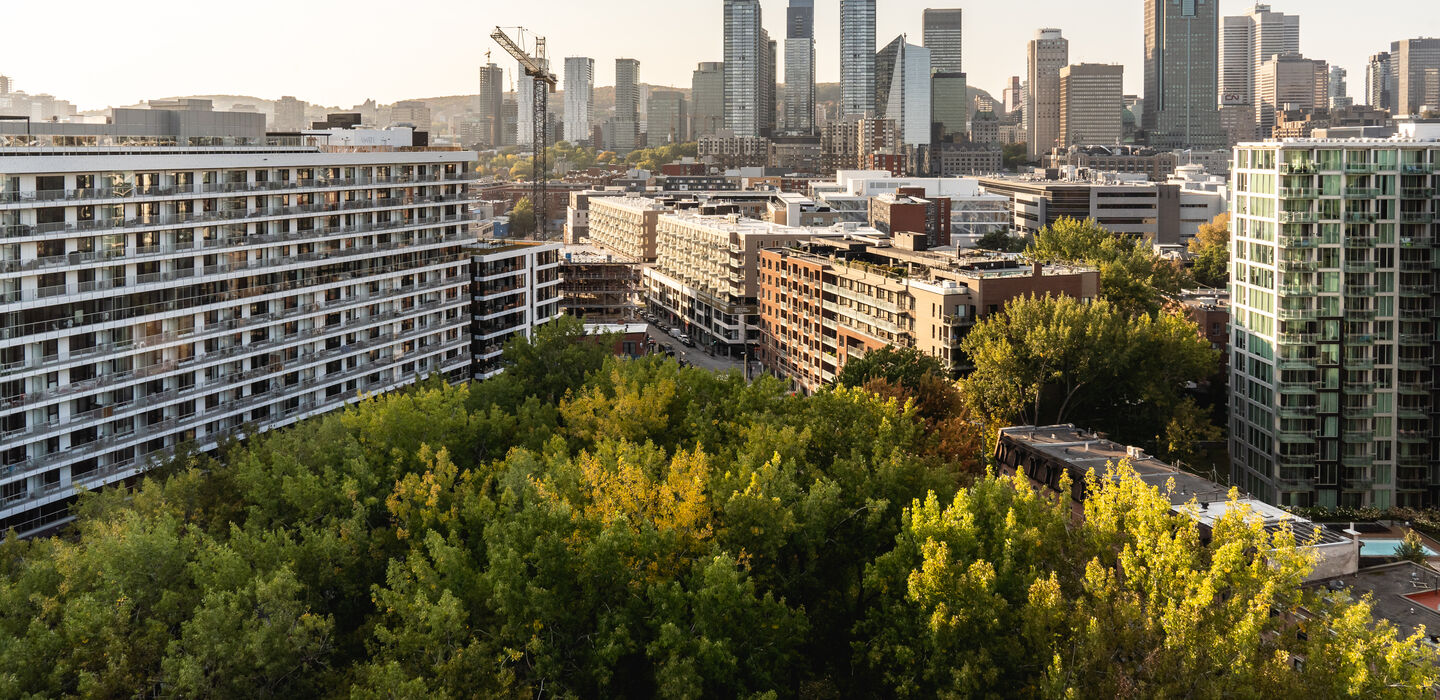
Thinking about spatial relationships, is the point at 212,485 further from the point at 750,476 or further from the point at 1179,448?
the point at 1179,448

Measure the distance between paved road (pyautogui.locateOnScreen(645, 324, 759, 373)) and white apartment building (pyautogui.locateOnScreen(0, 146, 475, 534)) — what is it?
126ft

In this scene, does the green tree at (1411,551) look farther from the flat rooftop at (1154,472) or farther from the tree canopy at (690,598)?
the tree canopy at (690,598)

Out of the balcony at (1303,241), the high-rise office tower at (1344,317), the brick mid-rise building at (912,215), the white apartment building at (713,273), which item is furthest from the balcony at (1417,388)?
the white apartment building at (713,273)

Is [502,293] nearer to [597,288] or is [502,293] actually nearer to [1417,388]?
[597,288]

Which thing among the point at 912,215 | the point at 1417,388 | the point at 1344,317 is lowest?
the point at 1417,388

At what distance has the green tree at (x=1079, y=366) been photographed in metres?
85.5

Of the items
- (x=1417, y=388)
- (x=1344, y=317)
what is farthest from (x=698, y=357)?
(x=1417, y=388)

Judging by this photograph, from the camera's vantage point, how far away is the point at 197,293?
84438mm

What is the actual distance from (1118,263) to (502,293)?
183 feet

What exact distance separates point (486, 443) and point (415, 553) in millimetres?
20910

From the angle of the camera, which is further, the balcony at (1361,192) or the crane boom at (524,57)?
the crane boom at (524,57)

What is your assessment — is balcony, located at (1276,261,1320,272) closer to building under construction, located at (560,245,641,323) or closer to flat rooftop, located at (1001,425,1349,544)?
flat rooftop, located at (1001,425,1349,544)

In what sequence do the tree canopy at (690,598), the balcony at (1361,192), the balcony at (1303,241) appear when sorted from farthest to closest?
the balcony at (1303,241) → the balcony at (1361,192) → the tree canopy at (690,598)

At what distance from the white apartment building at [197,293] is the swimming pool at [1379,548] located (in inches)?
2351
